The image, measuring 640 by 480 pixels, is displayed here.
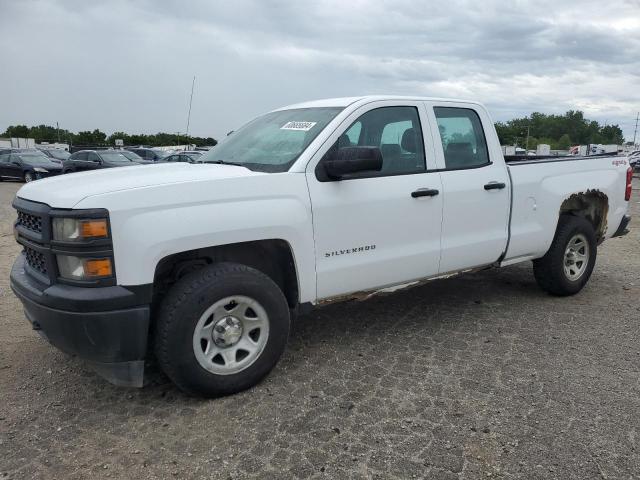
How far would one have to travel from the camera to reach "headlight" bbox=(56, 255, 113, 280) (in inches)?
113

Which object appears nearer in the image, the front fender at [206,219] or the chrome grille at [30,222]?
the front fender at [206,219]

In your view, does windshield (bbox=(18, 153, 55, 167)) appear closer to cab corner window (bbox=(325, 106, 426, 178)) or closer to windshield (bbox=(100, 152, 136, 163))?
windshield (bbox=(100, 152, 136, 163))

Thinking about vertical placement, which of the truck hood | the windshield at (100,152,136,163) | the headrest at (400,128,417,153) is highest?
the headrest at (400,128,417,153)

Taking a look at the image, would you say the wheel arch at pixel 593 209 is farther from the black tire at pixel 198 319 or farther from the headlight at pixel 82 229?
the headlight at pixel 82 229

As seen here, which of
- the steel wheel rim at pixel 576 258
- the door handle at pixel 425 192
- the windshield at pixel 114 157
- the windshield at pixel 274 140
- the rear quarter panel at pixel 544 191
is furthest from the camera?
the windshield at pixel 114 157

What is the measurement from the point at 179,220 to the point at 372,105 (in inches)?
69.9

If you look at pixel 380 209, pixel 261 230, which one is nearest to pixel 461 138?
pixel 380 209

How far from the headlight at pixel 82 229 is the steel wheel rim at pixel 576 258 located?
445 cm

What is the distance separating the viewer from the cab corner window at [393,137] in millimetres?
3957

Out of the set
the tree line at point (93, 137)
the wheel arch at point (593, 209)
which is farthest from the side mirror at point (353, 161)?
the tree line at point (93, 137)

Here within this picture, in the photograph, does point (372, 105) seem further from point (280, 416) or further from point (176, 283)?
point (280, 416)

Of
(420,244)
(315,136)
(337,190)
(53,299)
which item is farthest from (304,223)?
(53,299)

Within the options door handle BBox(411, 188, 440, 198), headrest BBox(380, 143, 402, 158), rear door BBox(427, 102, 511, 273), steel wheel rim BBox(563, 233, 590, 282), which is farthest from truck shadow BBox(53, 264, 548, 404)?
headrest BBox(380, 143, 402, 158)

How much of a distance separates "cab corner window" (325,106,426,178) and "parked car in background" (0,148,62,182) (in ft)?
71.1
